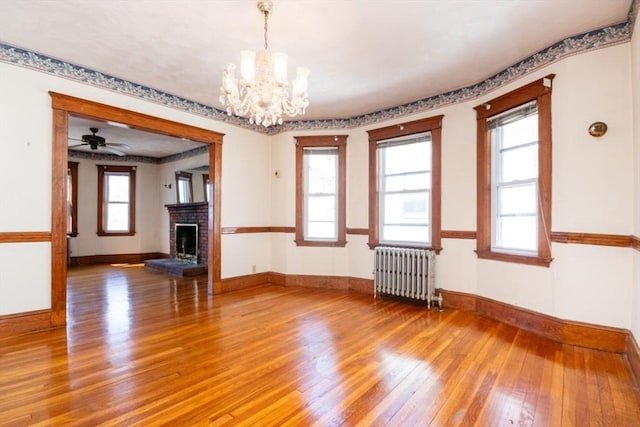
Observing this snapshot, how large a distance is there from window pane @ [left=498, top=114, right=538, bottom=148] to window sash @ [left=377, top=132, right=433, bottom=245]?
958 mm

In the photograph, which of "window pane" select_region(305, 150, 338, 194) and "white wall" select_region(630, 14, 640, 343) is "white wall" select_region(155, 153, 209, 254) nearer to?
"window pane" select_region(305, 150, 338, 194)

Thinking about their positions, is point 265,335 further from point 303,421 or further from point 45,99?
point 45,99

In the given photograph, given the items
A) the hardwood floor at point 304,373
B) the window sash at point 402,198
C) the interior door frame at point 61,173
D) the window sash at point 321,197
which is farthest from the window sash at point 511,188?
the interior door frame at point 61,173

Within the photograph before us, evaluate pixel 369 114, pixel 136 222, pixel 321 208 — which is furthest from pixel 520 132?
pixel 136 222

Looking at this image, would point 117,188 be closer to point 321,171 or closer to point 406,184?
point 321,171

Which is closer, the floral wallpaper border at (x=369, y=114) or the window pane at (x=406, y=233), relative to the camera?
the floral wallpaper border at (x=369, y=114)

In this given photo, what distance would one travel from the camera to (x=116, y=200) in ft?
26.2

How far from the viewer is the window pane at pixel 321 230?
5203 millimetres

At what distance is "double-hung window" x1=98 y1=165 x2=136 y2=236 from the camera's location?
777 cm

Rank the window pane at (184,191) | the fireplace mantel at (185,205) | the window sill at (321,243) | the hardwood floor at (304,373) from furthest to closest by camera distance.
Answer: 1. the window pane at (184,191)
2. the fireplace mantel at (185,205)
3. the window sill at (321,243)
4. the hardwood floor at (304,373)

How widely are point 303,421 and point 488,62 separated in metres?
3.69

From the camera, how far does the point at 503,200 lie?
3625 mm

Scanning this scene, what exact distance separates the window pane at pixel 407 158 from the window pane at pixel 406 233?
2.72 ft

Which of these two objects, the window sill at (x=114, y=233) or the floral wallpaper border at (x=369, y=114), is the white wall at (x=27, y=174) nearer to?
the floral wallpaper border at (x=369, y=114)
